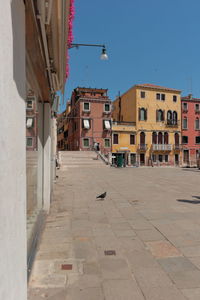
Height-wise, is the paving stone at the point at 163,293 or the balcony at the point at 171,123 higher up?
the balcony at the point at 171,123

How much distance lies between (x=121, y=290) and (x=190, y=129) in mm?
41855

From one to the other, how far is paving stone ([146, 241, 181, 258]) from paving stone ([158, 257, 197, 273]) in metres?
0.13

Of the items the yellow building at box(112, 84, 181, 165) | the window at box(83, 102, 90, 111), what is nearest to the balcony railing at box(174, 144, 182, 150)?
the yellow building at box(112, 84, 181, 165)

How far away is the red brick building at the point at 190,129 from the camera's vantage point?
4000 centimetres

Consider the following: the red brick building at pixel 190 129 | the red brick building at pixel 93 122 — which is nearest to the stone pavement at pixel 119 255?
the red brick building at pixel 93 122

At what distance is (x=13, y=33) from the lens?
1275 millimetres

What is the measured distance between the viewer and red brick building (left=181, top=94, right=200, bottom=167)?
131 feet

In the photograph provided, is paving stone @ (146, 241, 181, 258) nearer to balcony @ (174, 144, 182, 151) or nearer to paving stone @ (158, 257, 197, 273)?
paving stone @ (158, 257, 197, 273)

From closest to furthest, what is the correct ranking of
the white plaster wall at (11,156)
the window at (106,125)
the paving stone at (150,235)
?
the white plaster wall at (11,156) → the paving stone at (150,235) → the window at (106,125)

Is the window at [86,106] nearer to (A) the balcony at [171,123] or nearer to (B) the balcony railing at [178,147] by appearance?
(A) the balcony at [171,123]

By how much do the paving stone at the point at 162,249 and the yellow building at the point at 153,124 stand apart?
3232 cm

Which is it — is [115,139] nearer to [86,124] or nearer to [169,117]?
[86,124]

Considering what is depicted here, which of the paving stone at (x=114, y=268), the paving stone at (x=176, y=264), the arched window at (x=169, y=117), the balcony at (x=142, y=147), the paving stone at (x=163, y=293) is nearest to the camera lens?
the paving stone at (x=163, y=293)

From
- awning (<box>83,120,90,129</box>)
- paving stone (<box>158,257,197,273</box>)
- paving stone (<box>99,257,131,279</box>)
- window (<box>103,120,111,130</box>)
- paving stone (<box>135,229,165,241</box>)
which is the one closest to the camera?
paving stone (<box>99,257,131,279</box>)
